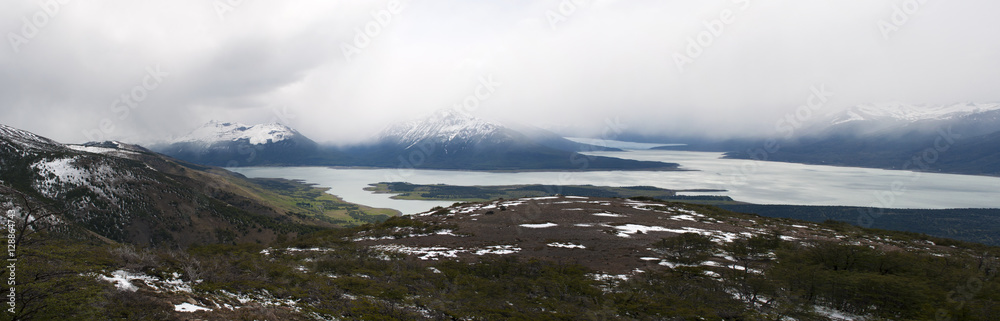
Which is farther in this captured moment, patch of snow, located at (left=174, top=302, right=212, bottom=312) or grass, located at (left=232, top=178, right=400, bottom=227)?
grass, located at (left=232, top=178, right=400, bottom=227)

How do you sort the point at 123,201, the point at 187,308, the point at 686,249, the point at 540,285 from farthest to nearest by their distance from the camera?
the point at 123,201 → the point at 686,249 → the point at 540,285 → the point at 187,308

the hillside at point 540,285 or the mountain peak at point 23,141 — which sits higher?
the mountain peak at point 23,141

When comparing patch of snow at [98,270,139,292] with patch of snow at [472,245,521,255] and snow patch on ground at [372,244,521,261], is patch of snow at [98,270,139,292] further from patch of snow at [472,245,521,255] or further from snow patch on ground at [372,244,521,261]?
patch of snow at [472,245,521,255]

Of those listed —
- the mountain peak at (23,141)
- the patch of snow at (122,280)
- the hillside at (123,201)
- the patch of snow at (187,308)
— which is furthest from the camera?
the mountain peak at (23,141)

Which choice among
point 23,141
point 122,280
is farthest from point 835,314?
point 23,141

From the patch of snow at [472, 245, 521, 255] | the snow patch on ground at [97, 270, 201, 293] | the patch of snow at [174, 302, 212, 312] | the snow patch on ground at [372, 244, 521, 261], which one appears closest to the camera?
the patch of snow at [174, 302, 212, 312]

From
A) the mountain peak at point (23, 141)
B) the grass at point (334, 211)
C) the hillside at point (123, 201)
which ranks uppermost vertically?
the mountain peak at point (23, 141)

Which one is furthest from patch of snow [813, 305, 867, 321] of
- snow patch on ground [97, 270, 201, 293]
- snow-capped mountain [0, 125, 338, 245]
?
snow-capped mountain [0, 125, 338, 245]

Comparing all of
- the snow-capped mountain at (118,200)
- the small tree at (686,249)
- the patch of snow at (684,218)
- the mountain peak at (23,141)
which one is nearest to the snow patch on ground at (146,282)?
the small tree at (686,249)

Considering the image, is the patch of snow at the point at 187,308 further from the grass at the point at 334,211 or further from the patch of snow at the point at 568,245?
the grass at the point at 334,211

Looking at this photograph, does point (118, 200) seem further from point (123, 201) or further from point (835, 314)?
point (835, 314)

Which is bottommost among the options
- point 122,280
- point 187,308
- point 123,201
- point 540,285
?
point 123,201

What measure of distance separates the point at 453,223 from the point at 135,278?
996 inches

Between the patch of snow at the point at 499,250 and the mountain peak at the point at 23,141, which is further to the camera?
the mountain peak at the point at 23,141
